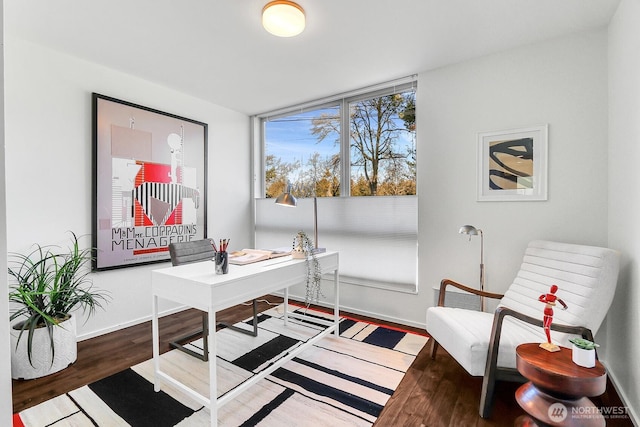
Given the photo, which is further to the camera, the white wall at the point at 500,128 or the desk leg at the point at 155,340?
the white wall at the point at 500,128

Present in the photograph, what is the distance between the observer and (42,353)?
2.21 m

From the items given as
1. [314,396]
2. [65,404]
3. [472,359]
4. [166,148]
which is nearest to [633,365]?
[472,359]

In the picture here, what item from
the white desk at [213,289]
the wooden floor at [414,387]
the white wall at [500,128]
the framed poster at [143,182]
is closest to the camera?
the white desk at [213,289]

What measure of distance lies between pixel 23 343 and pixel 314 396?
2052mm

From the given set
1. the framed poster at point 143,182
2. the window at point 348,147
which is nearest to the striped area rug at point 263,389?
the framed poster at point 143,182

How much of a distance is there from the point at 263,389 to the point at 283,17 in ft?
7.96

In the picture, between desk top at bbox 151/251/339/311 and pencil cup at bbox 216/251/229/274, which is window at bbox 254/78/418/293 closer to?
desk top at bbox 151/251/339/311

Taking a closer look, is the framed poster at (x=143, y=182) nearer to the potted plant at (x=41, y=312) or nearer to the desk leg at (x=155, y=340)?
the potted plant at (x=41, y=312)

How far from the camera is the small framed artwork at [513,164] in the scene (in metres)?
2.47

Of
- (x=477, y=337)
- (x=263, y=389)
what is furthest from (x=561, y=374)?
(x=263, y=389)

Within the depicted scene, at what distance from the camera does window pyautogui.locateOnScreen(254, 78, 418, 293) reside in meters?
3.22

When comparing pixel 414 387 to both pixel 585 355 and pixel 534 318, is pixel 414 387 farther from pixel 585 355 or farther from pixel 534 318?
pixel 585 355

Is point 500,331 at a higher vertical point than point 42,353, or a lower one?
higher

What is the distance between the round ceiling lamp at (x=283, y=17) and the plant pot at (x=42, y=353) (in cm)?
262
